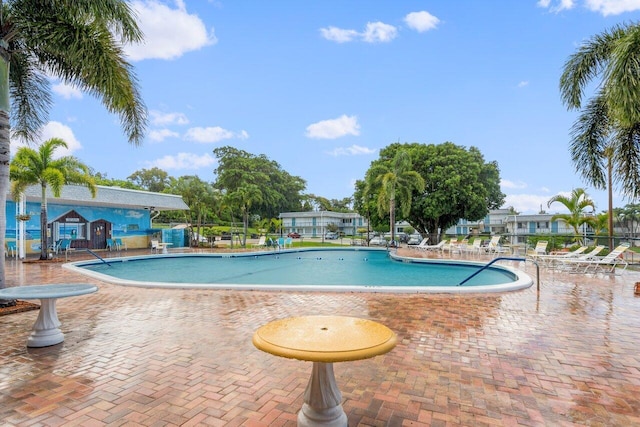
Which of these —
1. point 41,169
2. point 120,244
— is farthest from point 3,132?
point 120,244

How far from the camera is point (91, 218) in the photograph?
20.6 meters

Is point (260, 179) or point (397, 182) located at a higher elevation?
point (260, 179)

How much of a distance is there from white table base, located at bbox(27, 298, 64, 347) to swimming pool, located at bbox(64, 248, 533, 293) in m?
3.89

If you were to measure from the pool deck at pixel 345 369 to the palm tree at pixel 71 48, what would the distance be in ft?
10.6

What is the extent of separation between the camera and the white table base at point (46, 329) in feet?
13.8

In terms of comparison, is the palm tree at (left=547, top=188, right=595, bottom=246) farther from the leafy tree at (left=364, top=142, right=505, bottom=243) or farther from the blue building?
the blue building

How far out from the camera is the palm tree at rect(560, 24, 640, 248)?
20.3ft

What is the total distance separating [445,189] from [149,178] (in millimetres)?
52446

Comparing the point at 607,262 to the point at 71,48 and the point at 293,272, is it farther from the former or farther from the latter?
the point at 71,48

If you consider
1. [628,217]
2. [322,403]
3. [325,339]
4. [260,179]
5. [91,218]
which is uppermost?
[260,179]

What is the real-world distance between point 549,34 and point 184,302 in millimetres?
14560

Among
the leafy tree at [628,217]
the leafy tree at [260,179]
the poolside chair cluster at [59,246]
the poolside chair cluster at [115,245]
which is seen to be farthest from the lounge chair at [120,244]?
the leafy tree at [628,217]

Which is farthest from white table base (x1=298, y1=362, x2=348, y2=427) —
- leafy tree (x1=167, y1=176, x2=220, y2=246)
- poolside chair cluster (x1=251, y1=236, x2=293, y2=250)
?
leafy tree (x1=167, y1=176, x2=220, y2=246)

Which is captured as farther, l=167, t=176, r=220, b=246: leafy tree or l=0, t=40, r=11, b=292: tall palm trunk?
l=167, t=176, r=220, b=246: leafy tree
